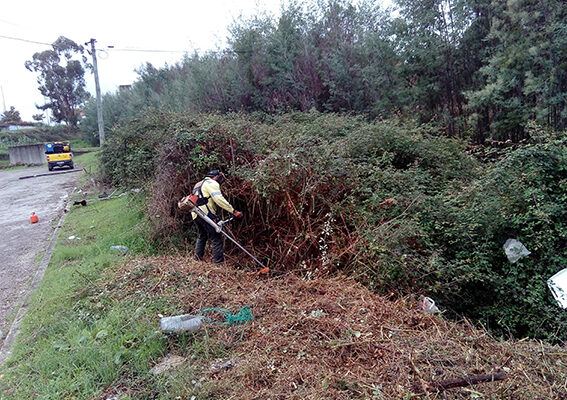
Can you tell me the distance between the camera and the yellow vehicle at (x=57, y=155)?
23078 mm

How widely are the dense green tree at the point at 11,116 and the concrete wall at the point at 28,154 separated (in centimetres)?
2303

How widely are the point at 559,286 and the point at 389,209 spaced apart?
2.12 meters

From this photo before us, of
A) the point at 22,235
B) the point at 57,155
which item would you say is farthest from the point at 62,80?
the point at 22,235

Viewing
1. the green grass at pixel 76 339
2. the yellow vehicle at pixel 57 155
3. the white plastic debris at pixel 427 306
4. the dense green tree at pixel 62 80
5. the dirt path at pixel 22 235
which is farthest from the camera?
the dense green tree at pixel 62 80

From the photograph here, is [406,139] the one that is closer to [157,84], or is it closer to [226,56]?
[226,56]

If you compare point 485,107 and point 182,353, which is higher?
point 485,107

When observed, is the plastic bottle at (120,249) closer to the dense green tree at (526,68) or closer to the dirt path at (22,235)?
the dirt path at (22,235)

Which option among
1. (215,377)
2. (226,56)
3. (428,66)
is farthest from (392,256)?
(226,56)

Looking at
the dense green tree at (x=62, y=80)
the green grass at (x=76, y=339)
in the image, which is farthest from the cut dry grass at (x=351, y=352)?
the dense green tree at (x=62, y=80)

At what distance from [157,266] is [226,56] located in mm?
14722

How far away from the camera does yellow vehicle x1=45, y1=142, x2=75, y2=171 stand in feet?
75.7

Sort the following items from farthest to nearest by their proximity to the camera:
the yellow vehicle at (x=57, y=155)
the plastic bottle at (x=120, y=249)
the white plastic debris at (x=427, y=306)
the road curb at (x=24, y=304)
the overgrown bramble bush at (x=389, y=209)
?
the yellow vehicle at (x=57, y=155), the plastic bottle at (x=120, y=249), the overgrown bramble bush at (x=389, y=209), the road curb at (x=24, y=304), the white plastic debris at (x=427, y=306)

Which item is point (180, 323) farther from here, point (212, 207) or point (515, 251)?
point (515, 251)

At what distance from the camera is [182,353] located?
3275mm
